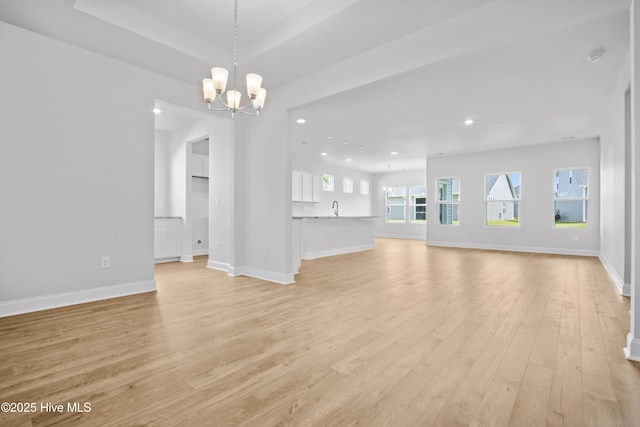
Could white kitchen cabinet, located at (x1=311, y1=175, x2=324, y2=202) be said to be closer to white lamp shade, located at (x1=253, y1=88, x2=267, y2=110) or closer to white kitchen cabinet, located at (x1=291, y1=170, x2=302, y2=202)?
white kitchen cabinet, located at (x1=291, y1=170, x2=302, y2=202)

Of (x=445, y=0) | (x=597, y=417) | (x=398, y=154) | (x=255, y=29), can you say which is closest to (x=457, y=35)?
(x=445, y=0)

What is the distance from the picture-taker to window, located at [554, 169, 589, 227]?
23.8 feet

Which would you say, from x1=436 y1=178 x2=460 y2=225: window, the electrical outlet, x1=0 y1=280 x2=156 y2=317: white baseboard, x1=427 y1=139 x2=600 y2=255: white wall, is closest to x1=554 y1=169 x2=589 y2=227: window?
x1=427 y1=139 x2=600 y2=255: white wall

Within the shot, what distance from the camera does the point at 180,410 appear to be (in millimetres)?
1451

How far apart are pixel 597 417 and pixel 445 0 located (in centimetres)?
301

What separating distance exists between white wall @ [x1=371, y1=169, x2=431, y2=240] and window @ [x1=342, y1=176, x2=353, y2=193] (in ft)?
4.86

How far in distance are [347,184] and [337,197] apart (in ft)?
2.81

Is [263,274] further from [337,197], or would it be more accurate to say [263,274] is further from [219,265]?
[337,197]

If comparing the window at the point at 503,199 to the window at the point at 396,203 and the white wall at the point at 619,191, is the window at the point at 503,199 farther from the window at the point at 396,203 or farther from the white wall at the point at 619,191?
the window at the point at 396,203

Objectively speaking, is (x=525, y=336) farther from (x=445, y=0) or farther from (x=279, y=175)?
(x=279, y=175)

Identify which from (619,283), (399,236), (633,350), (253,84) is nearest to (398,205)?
(399,236)

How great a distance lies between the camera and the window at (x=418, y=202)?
11.5m

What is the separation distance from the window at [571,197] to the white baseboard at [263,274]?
7.32 meters

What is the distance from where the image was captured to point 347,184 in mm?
11664
